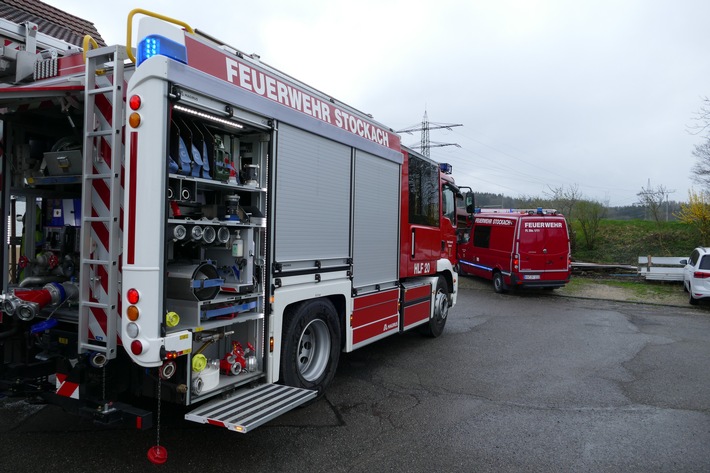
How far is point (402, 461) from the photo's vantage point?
4027mm

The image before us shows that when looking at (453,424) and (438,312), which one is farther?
(438,312)

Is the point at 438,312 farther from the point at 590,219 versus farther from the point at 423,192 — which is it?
the point at 590,219

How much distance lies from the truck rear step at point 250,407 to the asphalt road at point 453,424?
416mm

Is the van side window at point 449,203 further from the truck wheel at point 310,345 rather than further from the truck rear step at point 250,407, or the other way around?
the truck rear step at point 250,407

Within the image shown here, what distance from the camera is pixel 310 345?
5238 millimetres

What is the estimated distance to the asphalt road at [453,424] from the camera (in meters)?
3.98

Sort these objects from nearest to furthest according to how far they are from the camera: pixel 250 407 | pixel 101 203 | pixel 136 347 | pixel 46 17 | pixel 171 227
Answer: pixel 136 347, pixel 171 227, pixel 101 203, pixel 250 407, pixel 46 17

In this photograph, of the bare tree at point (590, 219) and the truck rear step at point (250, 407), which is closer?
the truck rear step at point (250, 407)

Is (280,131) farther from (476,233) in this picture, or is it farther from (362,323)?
(476,233)

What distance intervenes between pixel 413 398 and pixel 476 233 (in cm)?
1297

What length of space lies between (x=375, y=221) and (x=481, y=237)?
1216cm

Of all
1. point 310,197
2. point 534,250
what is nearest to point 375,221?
point 310,197

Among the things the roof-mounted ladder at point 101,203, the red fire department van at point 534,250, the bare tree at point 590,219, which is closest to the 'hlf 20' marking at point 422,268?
the roof-mounted ladder at point 101,203

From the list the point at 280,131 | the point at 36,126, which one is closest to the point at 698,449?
the point at 280,131
